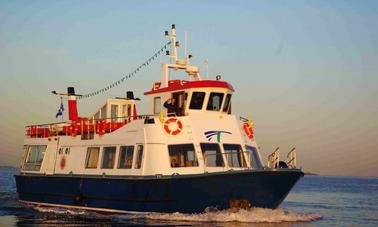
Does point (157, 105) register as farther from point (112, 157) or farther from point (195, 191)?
point (195, 191)

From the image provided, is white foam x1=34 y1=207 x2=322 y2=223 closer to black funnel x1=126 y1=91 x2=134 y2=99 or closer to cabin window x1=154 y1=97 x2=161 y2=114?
cabin window x1=154 y1=97 x2=161 y2=114

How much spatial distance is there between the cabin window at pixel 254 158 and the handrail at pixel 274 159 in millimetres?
615

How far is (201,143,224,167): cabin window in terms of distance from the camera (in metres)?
20.4

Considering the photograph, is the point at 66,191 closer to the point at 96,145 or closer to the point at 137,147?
the point at 96,145

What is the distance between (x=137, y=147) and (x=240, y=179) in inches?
177

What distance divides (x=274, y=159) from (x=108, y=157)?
6766 mm

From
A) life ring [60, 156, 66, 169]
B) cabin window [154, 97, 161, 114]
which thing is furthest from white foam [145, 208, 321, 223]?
life ring [60, 156, 66, 169]

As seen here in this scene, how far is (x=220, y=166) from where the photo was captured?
20.5 meters

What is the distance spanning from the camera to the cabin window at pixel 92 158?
23.4 m

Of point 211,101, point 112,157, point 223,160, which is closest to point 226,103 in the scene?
point 211,101

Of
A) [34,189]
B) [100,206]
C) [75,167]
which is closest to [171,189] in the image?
[100,206]

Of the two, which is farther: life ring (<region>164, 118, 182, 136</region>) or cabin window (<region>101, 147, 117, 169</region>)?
cabin window (<region>101, 147, 117, 169</region>)

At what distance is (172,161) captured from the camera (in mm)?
20406

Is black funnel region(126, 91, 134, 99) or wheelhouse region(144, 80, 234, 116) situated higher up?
black funnel region(126, 91, 134, 99)
